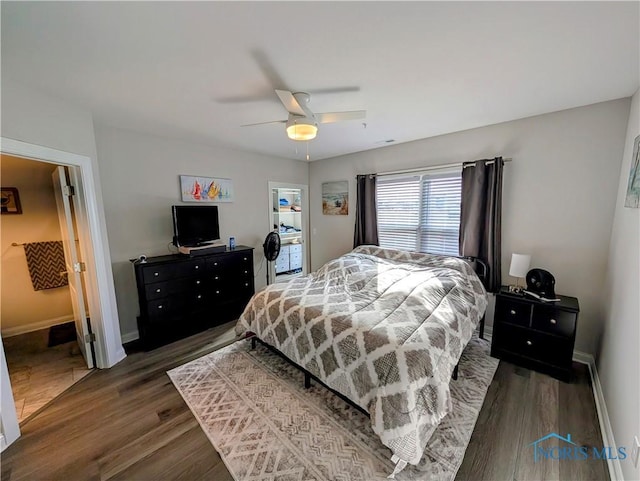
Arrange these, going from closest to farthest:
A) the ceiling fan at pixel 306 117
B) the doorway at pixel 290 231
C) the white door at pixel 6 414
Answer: the white door at pixel 6 414
the ceiling fan at pixel 306 117
the doorway at pixel 290 231

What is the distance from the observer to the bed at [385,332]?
151cm

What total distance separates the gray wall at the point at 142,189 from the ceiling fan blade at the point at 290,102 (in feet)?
7.17

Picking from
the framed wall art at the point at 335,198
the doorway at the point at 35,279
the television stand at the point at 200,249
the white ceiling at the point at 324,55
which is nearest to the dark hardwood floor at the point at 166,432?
the doorway at the point at 35,279

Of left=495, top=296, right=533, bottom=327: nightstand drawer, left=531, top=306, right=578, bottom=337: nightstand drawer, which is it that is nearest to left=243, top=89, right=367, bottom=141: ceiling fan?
left=495, top=296, right=533, bottom=327: nightstand drawer

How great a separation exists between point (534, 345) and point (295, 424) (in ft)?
7.71

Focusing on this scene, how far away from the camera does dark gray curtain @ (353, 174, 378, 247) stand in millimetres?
3975

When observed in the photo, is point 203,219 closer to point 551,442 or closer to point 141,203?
point 141,203

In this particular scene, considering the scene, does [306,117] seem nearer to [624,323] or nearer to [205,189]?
[205,189]

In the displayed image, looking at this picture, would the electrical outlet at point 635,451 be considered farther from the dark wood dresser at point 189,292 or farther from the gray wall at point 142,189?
the gray wall at point 142,189

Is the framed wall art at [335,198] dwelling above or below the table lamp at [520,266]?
above

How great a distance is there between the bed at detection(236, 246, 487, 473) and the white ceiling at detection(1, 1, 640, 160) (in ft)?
5.71

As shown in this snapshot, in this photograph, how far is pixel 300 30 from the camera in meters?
1.31

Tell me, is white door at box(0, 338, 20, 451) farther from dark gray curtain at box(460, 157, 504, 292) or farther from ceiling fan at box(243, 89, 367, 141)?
dark gray curtain at box(460, 157, 504, 292)

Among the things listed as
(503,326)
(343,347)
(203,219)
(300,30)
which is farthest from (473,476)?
(203,219)
